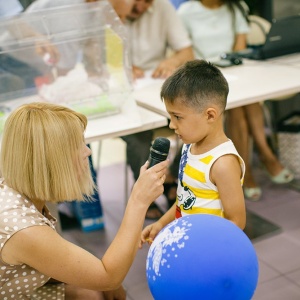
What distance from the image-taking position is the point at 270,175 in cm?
331

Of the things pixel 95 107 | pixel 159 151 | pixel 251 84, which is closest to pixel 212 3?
pixel 251 84

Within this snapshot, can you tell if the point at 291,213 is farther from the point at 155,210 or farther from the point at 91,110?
the point at 91,110

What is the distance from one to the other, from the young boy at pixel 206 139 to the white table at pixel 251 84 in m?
0.72

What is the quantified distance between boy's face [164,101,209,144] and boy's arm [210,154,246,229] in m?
0.11

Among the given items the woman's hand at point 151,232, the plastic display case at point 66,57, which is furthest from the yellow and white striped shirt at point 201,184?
the plastic display case at point 66,57

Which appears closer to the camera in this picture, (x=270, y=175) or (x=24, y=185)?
(x=24, y=185)

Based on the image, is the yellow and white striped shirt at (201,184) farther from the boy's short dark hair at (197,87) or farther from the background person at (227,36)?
the background person at (227,36)

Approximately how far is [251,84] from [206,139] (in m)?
1.08

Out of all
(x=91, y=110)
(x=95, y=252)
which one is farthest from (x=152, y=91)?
(x=95, y=252)

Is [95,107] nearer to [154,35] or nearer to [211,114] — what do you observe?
[211,114]

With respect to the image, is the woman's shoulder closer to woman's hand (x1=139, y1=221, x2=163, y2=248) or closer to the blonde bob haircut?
woman's hand (x1=139, y1=221, x2=163, y2=248)

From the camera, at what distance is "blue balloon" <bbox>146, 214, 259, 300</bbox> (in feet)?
3.50

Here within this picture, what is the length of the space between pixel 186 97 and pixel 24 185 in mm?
575

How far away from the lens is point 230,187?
158 centimetres
